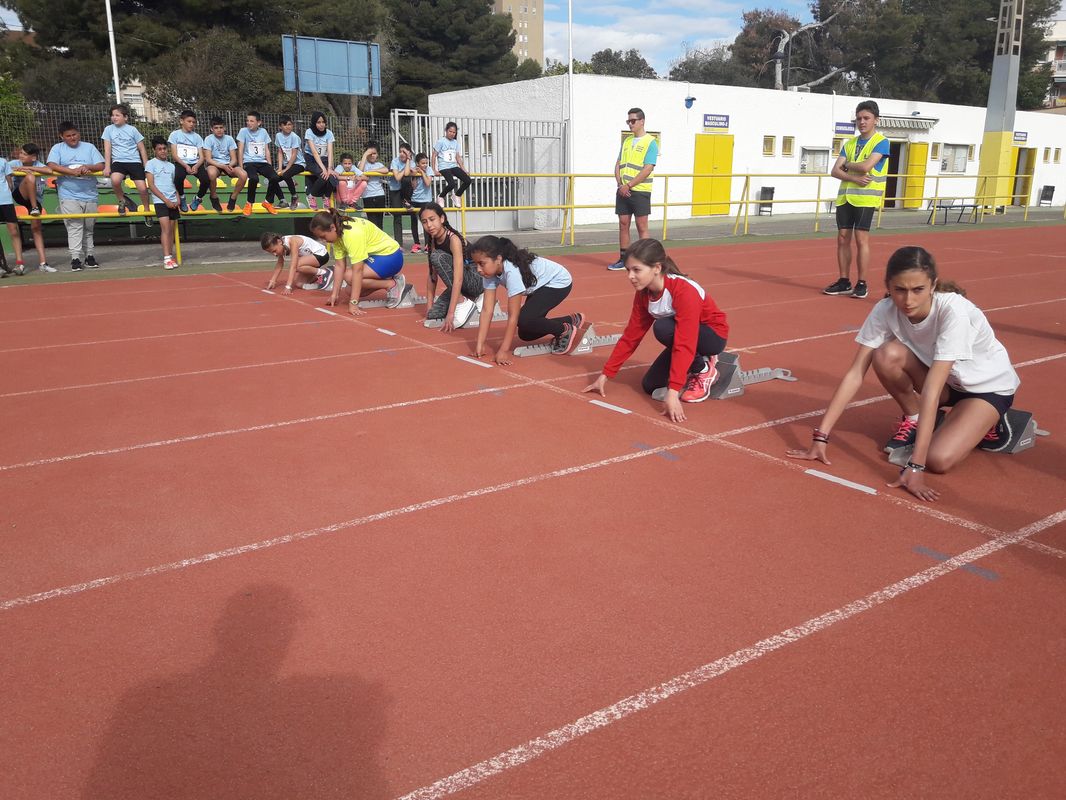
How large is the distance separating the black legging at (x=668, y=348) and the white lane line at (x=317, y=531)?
3.24 feet

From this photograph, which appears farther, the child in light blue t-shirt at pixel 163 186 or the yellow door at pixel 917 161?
the yellow door at pixel 917 161

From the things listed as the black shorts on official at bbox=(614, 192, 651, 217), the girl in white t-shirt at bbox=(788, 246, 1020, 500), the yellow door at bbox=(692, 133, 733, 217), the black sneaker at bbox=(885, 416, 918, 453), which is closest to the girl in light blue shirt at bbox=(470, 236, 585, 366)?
the girl in white t-shirt at bbox=(788, 246, 1020, 500)

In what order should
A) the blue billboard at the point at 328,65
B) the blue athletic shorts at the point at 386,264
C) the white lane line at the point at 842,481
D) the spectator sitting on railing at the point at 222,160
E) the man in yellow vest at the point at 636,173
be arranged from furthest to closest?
the blue billboard at the point at 328,65
the spectator sitting on railing at the point at 222,160
the man in yellow vest at the point at 636,173
the blue athletic shorts at the point at 386,264
the white lane line at the point at 842,481

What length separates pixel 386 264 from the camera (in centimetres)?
907

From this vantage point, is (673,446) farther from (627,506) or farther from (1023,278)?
(1023,278)

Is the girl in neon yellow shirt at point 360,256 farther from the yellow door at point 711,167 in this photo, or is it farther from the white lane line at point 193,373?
the yellow door at point 711,167

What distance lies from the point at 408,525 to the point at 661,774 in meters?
1.77

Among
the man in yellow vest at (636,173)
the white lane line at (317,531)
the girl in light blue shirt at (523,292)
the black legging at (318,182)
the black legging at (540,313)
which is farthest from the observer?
the black legging at (318,182)

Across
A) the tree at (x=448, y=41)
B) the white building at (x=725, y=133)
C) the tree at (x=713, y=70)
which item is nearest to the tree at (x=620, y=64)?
the tree at (x=713, y=70)

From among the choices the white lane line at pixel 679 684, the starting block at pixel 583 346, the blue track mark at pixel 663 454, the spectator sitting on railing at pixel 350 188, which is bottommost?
→ the white lane line at pixel 679 684

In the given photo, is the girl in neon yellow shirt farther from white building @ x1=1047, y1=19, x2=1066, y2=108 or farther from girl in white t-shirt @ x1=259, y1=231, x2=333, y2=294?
white building @ x1=1047, y1=19, x2=1066, y2=108

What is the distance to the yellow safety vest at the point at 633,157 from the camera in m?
11.7

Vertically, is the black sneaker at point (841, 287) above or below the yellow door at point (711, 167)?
below

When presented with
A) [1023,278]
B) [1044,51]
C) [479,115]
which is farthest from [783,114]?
[1044,51]
